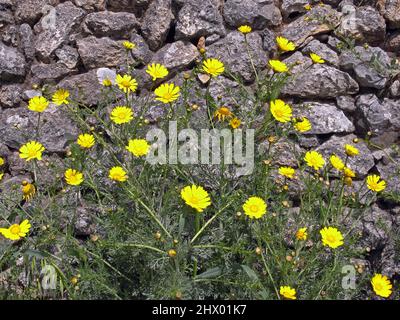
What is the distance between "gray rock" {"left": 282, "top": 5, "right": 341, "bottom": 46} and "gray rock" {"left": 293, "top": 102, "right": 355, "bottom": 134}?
58cm

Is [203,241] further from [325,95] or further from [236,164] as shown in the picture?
[325,95]

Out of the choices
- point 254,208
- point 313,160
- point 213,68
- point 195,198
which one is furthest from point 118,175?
point 313,160

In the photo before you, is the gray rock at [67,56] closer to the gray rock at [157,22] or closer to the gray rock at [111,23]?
the gray rock at [111,23]

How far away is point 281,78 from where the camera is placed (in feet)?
10.9

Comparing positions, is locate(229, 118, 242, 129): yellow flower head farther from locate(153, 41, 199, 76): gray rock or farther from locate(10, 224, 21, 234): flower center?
locate(10, 224, 21, 234): flower center

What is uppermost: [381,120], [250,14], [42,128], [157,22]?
[250,14]

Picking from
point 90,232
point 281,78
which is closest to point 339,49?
point 281,78

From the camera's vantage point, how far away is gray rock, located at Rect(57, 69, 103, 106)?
143 inches

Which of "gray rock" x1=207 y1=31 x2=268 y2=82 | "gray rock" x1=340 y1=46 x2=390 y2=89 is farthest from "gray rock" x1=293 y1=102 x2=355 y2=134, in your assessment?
"gray rock" x1=207 y1=31 x2=268 y2=82

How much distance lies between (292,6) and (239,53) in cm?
62

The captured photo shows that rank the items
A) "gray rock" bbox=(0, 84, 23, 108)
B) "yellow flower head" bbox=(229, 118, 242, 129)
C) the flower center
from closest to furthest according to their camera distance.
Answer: the flower center → "yellow flower head" bbox=(229, 118, 242, 129) → "gray rock" bbox=(0, 84, 23, 108)

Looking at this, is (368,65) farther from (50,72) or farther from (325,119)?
(50,72)

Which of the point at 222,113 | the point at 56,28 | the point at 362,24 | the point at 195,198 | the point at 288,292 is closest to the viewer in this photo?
the point at 288,292

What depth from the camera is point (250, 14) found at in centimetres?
373
